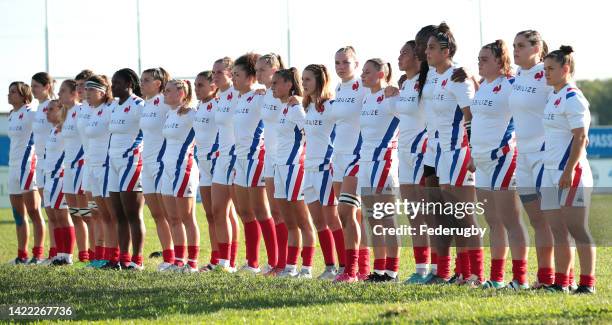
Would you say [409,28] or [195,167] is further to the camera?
[409,28]

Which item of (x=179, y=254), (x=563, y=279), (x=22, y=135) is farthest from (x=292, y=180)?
(x=22, y=135)

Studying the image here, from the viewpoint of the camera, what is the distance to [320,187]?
1205 centimetres

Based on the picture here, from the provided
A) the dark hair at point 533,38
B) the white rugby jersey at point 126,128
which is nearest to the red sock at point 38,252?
the white rugby jersey at point 126,128

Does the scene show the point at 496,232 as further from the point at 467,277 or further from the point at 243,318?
the point at 243,318

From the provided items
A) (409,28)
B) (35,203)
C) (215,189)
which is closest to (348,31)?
(409,28)

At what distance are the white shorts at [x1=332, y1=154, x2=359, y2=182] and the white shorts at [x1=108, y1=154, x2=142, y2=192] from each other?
9.48 feet

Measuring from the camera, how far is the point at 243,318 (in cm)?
892

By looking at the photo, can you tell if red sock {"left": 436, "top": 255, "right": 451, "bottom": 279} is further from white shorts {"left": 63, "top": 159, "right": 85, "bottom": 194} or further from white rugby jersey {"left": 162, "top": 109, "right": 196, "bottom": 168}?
white shorts {"left": 63, "top": 159, "right": 85, "bottom": 194}

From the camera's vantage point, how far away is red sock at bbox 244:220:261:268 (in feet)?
43.2

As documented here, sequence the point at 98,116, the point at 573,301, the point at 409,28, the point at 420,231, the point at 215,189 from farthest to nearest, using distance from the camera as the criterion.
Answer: the point at 409,28 < the point at 98,116 < the point at 215,189 < the point at 420,231 < the point at 573,301

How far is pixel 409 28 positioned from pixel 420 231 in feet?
44.9

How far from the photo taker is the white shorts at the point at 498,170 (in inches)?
401

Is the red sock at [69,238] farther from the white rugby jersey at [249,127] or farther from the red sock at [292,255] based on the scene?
the red sock at [292,255]

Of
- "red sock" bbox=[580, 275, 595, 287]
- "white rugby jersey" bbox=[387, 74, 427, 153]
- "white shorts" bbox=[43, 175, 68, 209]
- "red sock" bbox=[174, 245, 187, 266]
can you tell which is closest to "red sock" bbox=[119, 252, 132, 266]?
"red sock" bbox=[174, 245, 187, 266]
